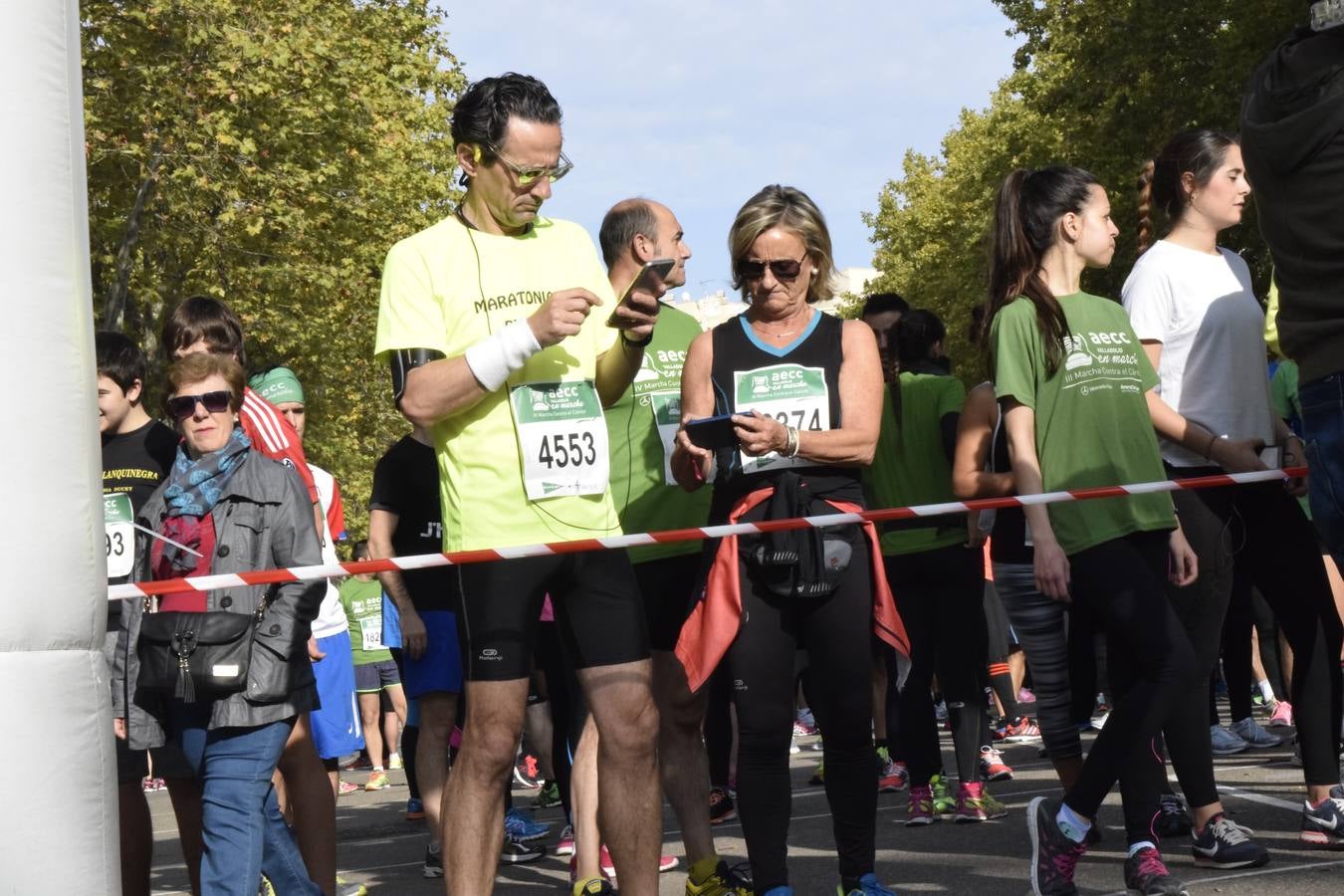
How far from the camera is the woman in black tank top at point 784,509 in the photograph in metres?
5.31

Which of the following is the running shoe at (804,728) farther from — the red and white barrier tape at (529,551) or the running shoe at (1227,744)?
the red and white barrier tape at (529,551)

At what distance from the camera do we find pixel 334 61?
2589cm

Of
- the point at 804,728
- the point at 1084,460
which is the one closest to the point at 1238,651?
the point at 1084,460

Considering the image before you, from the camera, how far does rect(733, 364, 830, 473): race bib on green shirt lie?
5520mm

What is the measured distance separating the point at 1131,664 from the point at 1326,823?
3.18 ft

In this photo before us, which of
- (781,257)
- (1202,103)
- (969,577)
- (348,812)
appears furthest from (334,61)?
(781,257)

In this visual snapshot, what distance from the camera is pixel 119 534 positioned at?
5918 millimetres

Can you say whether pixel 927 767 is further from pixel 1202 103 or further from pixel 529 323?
pixel 1202 103

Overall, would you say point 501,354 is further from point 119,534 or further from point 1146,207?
point 1146,207

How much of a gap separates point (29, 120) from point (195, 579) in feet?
7.38

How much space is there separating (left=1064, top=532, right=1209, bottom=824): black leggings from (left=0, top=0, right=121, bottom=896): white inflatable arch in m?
2.98

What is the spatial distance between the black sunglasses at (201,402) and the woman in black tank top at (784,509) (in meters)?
1.37

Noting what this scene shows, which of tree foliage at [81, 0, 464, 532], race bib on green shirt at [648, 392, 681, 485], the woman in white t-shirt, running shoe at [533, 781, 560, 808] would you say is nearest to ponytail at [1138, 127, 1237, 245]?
the woman in white t-shirt

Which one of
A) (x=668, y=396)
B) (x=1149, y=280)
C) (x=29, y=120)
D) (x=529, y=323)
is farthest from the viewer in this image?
(x=668, y=396)
